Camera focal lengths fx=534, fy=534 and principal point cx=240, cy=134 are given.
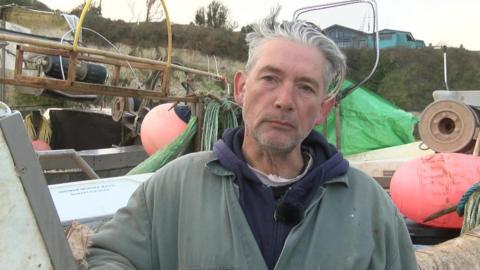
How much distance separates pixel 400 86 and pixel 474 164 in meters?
24.5

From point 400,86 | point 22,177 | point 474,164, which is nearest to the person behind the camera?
point 22,177

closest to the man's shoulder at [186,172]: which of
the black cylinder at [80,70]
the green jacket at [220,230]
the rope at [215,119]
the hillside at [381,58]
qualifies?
the green jacket at [220,230]

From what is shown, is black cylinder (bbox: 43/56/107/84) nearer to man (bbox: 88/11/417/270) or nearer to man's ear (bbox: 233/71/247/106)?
man's ear (bbox: 233/71/247/106)

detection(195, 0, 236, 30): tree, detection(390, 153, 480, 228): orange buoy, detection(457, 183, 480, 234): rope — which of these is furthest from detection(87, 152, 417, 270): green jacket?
detection(195, 0, 236, 30): tree

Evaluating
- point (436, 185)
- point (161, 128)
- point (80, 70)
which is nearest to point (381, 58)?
point (80, 70)

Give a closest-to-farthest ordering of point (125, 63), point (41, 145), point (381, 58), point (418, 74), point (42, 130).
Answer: point (125, 63)
point (41, 145)
point (42, 130)
point (381, 58)
point (418, 74)

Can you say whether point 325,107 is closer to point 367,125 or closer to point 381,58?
point 367,125

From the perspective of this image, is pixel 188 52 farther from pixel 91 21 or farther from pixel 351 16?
pixel 351 16

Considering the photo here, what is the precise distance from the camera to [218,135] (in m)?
5.00

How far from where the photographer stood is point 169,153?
4.59 meters

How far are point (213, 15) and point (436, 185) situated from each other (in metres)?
36.6

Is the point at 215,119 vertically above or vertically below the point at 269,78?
below

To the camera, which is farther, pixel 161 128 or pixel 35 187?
pixel 161 128

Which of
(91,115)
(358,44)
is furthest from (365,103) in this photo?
(91,115)
